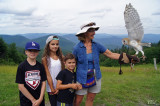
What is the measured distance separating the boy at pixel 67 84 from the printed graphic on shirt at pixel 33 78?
0.32 metres

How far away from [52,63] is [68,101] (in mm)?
703

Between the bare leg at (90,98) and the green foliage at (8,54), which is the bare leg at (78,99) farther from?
the green foliage at (8,54)

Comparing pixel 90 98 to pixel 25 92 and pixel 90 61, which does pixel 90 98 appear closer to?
pixel 90 61

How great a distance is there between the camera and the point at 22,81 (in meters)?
2.08

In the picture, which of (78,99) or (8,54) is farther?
(8,54)

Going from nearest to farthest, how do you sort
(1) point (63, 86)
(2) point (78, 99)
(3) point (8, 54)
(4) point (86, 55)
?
(1) point (63, 86) < (4) point (86, 55) < (2) point (78, 99) < (3) point (8, 54)

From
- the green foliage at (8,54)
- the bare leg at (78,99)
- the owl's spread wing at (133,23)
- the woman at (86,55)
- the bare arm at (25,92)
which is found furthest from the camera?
the green foliage at (8,54)

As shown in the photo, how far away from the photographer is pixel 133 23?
2236mm

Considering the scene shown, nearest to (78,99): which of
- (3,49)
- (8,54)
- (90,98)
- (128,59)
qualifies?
(90,98)

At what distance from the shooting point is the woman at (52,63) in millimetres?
2384

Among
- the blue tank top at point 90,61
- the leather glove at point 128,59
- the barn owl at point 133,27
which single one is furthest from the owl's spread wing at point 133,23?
the blue tank top at point 90,61

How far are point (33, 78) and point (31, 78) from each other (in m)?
0.03

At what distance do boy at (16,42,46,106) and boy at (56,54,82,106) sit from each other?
0.29m

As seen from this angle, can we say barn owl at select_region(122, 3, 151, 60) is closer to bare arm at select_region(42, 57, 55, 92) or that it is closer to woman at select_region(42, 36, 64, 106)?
woman at select_region(42, 36, 64, 106)
